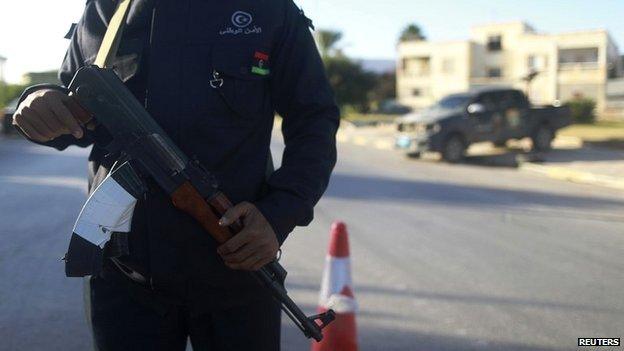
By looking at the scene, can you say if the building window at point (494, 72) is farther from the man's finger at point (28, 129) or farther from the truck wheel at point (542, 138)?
the man's finger at point (28, 129)

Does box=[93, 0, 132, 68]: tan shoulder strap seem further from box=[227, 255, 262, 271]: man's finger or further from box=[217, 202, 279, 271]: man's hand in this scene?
box=[227, 255, 262, 271]: man's finger

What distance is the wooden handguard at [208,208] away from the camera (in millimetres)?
1612

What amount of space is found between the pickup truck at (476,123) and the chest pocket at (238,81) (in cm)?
1387

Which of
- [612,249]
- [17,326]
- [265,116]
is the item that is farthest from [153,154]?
[612,249]

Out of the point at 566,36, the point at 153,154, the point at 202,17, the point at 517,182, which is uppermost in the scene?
the point at 566,36

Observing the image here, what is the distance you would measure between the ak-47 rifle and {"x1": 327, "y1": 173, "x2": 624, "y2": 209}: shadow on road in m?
7.93

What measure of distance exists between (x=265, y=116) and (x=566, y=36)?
5370cm

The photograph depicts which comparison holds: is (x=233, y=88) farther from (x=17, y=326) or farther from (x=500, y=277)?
(x=500, y=277)

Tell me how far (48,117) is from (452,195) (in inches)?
354

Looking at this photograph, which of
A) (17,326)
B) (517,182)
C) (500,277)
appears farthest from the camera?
(517,182)

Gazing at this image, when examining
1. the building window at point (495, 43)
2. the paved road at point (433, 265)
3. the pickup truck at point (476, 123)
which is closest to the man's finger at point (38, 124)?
the paved road at point (433, 265)

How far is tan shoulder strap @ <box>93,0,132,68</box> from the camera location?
171 cm

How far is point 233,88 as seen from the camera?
1682 mm

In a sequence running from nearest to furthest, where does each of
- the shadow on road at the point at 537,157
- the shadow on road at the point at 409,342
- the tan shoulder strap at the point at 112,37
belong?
the tan shoulder strap at the point at 112,37, the shadow on road at the point at 409,342, the shadow on road at the point at 537,157
